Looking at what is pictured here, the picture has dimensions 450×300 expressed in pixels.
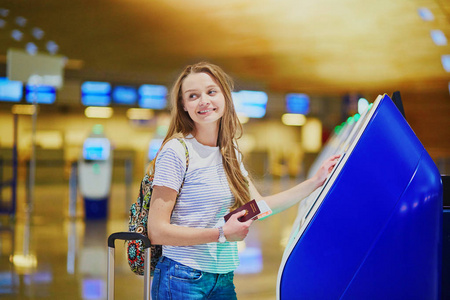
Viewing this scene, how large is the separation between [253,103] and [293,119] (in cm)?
282

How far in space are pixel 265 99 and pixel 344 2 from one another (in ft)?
27.0

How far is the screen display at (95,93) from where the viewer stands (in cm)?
1478

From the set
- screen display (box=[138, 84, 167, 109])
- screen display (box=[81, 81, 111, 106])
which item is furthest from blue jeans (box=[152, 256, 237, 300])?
screen display (box=[138, 84, 167, 109])

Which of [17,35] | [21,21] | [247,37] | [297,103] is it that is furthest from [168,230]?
[297,103]

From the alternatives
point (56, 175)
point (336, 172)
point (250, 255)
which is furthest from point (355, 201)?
point (56, 175)

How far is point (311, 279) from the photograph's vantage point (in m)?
1.30

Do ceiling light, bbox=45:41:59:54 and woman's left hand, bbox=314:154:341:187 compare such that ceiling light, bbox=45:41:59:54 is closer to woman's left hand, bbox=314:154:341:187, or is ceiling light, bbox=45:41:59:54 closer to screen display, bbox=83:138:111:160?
screen display, bbox=83:138:111:160

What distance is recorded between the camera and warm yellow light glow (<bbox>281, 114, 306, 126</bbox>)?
739 inches

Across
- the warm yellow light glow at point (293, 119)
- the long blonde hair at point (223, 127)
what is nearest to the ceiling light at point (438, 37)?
the warm yellow light glow at point (293, 119)

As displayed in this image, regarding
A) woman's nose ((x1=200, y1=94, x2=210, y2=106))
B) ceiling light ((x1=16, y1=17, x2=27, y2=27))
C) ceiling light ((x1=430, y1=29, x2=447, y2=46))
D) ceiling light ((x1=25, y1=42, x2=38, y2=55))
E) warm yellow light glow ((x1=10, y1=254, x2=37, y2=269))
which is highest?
ceiling light ((x1=25, y1=42, x2=38, y2=55))

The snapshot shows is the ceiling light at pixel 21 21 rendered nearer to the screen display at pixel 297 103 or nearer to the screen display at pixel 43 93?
the screen display at pixel 43 93

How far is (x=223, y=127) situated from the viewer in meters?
1.62

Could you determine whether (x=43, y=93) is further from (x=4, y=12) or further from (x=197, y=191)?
(x=197, y=191)

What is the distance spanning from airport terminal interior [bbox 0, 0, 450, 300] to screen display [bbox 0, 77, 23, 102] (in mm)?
48
